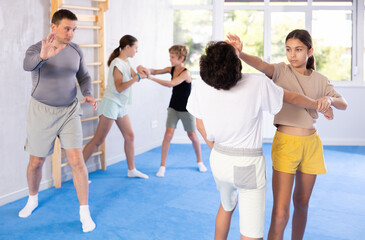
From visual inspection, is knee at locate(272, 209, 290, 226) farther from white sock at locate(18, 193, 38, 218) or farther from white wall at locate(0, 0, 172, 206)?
white wall at locate(0, 0, 172, 206)

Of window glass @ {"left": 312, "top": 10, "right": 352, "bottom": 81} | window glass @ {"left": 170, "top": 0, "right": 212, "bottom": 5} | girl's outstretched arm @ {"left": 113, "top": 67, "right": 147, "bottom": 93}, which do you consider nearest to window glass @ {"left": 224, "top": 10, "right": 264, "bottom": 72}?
window glass @ {"left": 170, "top": 0, "right": 212, "bottom": 5}

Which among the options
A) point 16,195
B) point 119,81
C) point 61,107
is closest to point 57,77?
point 61,107

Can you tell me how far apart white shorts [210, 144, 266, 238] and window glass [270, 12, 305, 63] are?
5.67 meters

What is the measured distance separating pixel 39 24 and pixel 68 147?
1.58m

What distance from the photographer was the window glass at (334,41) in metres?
7.69

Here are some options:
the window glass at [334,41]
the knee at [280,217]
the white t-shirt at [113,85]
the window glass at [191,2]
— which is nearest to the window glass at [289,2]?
the window glass at [334,41]

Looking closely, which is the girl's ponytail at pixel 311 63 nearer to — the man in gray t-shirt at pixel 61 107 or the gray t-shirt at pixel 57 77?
the man in gray t-shirt at pixel 61 107

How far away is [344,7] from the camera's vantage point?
301 inches

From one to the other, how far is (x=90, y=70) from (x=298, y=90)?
3320 millimetres

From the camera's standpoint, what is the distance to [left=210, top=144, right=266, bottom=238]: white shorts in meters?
2.35

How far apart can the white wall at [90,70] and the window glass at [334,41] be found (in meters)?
2.50

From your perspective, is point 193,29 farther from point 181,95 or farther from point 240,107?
point 240,107

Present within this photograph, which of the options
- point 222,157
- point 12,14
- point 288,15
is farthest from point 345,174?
point 12,14

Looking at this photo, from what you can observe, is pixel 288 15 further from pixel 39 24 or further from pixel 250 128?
pixel 250 128
